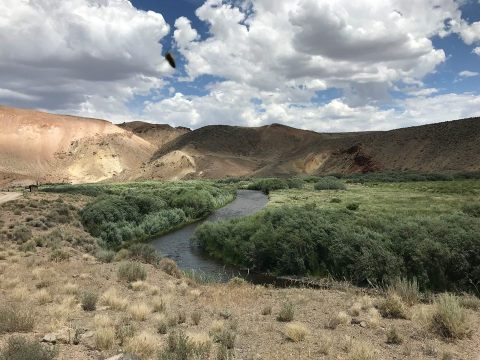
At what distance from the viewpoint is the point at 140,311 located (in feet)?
41.9

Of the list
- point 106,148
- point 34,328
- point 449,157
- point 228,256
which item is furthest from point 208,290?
point 106,148

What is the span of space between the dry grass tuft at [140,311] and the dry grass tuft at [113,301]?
46 cm

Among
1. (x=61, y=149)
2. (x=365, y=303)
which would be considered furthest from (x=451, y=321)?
(x=61, y=149)

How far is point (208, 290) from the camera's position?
58.8 ft

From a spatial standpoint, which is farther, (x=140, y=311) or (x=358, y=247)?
(x=358, y=247)

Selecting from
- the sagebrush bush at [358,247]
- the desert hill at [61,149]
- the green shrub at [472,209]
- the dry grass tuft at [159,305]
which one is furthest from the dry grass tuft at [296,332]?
the desert hill at [61,149]

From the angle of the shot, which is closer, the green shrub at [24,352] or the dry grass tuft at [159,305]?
the green shrub at [24,352]

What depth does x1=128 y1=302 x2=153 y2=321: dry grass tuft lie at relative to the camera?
1254 centimetres

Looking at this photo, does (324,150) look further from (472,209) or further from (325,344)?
(325,344)

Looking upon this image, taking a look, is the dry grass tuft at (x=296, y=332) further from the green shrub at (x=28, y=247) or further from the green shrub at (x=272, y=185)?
the green shrub at (x=272, y=185)

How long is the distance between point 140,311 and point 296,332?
4.58 metres

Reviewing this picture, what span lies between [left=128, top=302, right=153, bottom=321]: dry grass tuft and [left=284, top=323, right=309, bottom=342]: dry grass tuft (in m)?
4.07

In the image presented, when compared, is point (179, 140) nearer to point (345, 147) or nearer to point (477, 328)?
point (345, 147)

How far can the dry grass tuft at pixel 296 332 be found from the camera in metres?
10.8
